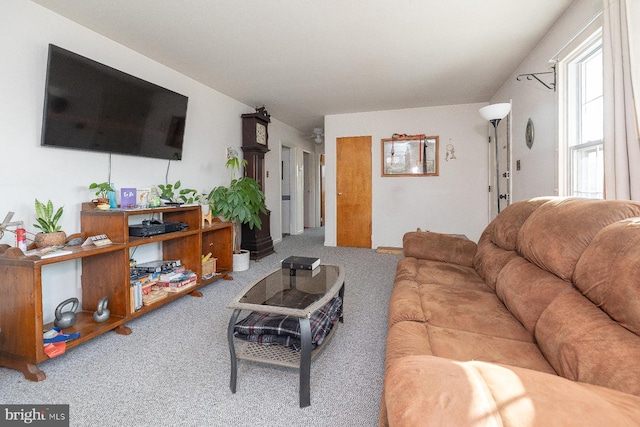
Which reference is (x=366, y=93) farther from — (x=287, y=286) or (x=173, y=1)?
(x=287, y=286)

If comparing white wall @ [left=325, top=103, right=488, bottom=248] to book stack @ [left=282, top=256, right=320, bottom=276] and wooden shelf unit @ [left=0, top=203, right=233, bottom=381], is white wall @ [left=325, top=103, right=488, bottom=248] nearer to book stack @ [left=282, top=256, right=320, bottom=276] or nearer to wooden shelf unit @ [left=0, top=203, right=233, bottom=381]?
wooden shelf unit @ [left=0, top=203, right=233, bottom=381]

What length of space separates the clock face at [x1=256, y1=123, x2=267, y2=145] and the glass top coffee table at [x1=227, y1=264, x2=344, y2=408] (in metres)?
2.99

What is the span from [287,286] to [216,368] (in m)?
0.58

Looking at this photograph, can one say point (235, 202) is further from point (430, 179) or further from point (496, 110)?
point (430, 179)

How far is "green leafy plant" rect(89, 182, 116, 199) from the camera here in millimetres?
2364

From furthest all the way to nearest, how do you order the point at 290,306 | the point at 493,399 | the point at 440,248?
the point at 440,248, the point at 290,306, the point at 493,399

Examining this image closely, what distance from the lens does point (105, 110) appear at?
245 cm

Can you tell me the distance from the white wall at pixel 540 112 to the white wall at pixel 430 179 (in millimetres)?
1182

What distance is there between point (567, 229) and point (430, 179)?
378cm

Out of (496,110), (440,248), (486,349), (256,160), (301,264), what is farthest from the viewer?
(256,160)

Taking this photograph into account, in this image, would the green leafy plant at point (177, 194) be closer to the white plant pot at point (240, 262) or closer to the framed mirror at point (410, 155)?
the white plant pot at point (240, 262)

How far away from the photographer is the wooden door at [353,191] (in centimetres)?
521

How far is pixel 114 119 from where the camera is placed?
254 centimetres

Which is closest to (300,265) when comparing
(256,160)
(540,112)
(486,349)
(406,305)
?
(406,305)
